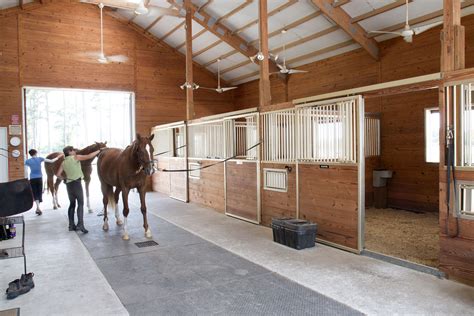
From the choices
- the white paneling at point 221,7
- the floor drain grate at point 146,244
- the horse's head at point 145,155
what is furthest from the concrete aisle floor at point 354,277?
the white paneling at point 221,7

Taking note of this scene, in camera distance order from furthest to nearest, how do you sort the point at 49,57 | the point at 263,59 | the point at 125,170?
1. the point at 49,57
2. the point at 263,59
3. the point at 125,170

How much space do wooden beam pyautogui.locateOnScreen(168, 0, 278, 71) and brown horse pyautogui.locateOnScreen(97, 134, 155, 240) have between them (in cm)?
437

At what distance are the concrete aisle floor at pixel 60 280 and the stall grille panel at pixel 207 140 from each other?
2.77 meters

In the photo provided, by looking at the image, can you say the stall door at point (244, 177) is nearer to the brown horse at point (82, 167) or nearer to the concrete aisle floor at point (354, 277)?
the concrete aisle floor at point (354, 277)

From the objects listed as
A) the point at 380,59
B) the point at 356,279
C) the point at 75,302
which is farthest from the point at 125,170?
the point at 380,59

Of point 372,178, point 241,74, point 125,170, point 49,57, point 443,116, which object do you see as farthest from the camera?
point 241,74

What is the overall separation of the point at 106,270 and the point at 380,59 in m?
6.28

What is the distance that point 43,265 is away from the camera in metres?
3.52

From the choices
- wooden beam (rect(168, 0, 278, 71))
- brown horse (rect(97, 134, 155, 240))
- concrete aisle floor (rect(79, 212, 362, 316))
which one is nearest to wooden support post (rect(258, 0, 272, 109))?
brown horse (rect(97, 134, 155, 240))

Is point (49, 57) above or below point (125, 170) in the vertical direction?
above

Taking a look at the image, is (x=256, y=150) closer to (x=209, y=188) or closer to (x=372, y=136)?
(x=209, y=188)

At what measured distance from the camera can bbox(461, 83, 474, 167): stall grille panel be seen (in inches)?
110

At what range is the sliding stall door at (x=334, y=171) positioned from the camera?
3711 millimetres

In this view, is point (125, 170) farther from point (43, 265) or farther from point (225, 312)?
point (225, 312)
